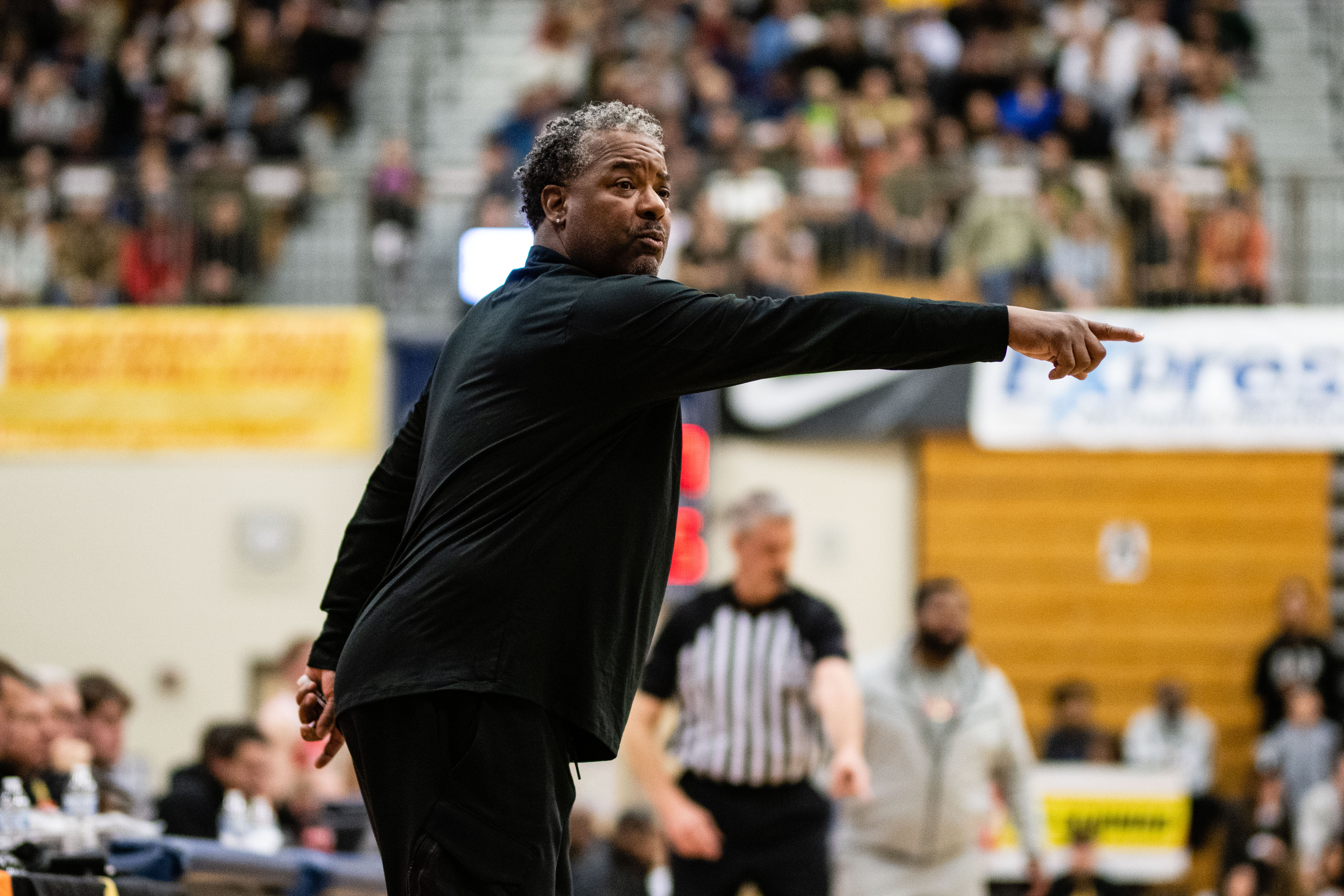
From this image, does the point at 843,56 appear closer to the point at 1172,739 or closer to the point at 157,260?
the point at 157,260

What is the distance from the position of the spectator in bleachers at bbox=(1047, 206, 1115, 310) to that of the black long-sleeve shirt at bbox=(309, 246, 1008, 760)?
35.7 ft

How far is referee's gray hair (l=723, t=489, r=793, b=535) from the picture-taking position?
6527mm

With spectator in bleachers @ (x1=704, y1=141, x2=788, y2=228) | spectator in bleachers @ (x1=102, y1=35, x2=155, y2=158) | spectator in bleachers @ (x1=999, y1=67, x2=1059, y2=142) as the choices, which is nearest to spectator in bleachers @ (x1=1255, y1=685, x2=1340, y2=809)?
spectator in bleachers @ (x1=999, y1=67, x2=1059, y2=142)

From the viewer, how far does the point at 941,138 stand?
1452 centimetres

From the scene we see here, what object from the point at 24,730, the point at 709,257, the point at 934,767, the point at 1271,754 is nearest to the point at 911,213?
the point at 709,257

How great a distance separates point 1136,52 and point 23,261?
993 centimetres

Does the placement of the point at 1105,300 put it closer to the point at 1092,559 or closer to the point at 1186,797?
the point at 1092,559

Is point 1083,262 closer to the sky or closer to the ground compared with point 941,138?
closer to the ground

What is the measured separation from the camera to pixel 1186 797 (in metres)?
12.2

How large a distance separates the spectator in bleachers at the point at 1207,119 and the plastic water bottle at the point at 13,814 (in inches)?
456

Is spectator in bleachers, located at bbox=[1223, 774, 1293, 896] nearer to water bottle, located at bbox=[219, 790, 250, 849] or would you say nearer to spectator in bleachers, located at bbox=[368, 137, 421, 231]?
water bottle, located at bbox=[219, 790, 250, 849]

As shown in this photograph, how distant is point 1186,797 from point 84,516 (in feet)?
29.7

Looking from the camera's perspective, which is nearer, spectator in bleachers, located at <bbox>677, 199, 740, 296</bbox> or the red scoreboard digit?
the red scoreboard digit

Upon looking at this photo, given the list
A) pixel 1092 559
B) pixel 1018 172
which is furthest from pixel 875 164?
pixel 1092 559
